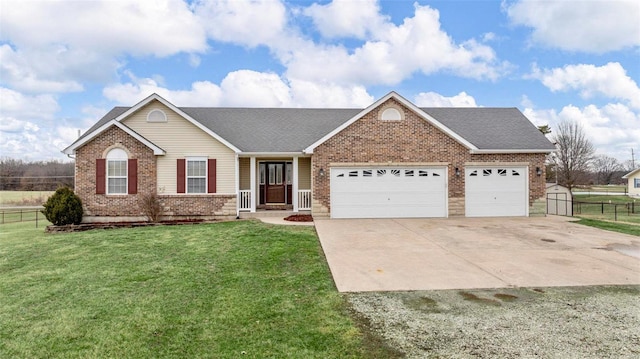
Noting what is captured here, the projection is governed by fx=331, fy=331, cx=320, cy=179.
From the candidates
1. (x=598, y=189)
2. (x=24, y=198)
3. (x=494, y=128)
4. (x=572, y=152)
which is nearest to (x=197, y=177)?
(x=494, y=128)

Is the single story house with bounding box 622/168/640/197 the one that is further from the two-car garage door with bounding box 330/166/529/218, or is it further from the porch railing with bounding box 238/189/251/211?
the porch railing with bounding box 238/189/251/211

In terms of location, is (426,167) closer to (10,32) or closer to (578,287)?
(578,287)

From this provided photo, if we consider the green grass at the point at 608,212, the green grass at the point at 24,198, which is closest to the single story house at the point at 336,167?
the green grass at the point at 608,212

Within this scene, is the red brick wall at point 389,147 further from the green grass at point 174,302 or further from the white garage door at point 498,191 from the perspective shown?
the green grass at point 174,302

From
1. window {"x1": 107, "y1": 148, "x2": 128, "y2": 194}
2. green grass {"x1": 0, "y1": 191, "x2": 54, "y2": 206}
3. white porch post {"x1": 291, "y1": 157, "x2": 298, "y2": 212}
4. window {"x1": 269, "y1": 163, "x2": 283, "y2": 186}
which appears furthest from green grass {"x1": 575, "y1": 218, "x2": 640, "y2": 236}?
green grass {"x1": 0, "y1": 191, "x2": 54, "y2": 206}

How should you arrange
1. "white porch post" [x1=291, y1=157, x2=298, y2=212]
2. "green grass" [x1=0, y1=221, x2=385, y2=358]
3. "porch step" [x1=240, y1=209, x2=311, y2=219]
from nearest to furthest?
"green grass" [x1=0, y1=221, x2=385, y2=358]
"porch step" [x1=240, y1=209, x2=311, y2=219]
"white porch post" [x1=291, y1=157, x2=298, y2=212]

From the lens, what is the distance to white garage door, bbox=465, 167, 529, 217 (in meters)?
14.4

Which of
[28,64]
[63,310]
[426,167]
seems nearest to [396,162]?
[426,167]

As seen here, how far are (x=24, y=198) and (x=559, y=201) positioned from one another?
1698 inches

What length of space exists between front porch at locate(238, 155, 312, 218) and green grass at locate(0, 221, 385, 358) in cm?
539

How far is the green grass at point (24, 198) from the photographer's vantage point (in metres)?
29.8

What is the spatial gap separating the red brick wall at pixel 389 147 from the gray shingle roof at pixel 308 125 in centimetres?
143

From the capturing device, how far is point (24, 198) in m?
30.8

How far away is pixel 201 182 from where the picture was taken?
1404cm
